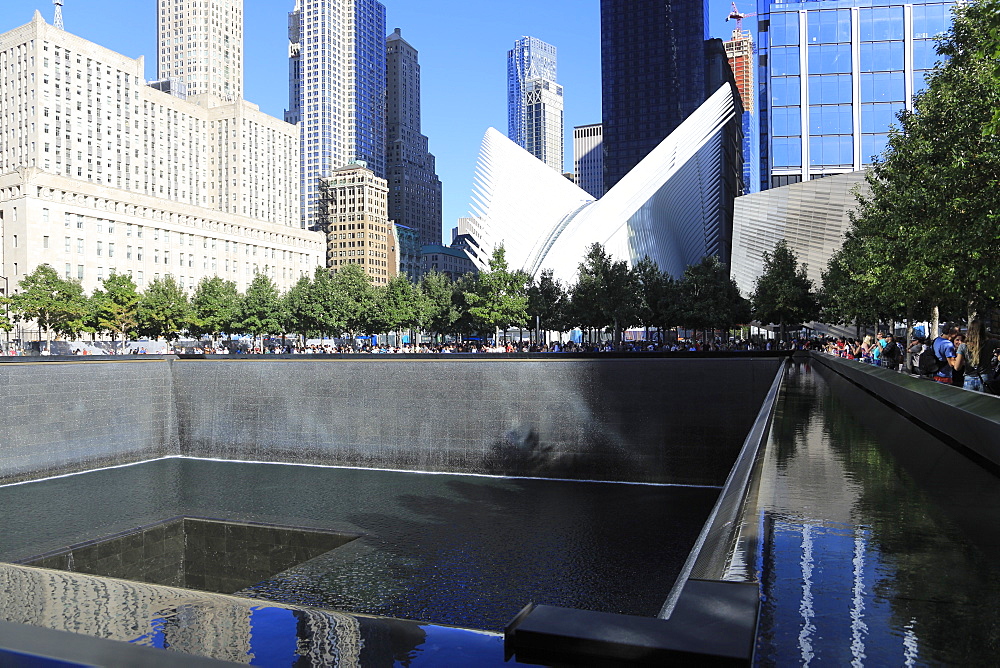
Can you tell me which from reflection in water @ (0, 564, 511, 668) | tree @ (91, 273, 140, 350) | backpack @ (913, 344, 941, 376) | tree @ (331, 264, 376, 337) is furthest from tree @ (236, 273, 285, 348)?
reflection in water @ (0, 564, 511, 668)

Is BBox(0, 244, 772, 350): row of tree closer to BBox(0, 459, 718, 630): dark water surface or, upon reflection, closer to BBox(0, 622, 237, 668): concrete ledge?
BBox(0, 459, 718, 630): dark water surface

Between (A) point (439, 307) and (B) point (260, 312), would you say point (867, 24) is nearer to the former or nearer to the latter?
(A) point (439, 307)

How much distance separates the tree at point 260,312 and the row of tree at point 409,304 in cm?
9

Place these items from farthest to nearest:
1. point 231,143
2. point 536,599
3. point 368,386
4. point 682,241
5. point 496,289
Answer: point 231,143
point 682,241
point 496,289
point 368,386
point 536,599

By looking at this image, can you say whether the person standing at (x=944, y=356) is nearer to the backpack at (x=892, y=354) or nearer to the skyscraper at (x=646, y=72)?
the backpack at (x=892, y=354)

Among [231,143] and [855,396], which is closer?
[855,396]

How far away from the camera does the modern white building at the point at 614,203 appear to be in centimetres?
6141

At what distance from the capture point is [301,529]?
17.0m

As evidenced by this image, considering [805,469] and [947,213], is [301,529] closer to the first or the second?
[805,469]

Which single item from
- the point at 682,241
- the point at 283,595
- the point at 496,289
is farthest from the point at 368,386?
the point at 682,241

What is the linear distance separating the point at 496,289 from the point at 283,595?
41.8m

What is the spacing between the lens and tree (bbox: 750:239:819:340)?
4894 cm

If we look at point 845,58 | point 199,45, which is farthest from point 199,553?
point 199,45

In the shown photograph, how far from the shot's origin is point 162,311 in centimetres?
6200
